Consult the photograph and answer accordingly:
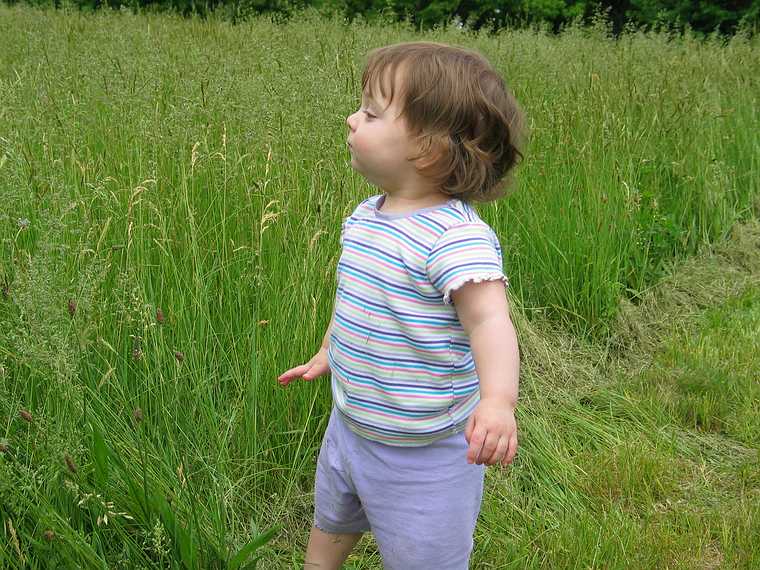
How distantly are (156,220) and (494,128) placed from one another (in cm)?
139

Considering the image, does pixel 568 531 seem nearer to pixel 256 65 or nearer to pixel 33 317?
pixel 33 317

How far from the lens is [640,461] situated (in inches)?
101

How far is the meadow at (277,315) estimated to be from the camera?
1748 millimetres

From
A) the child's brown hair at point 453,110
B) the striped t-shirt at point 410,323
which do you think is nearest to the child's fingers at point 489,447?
the striped t-shirt at point 410,323

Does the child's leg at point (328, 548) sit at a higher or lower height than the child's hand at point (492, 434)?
lower

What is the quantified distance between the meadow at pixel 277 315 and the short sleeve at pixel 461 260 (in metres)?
0.57

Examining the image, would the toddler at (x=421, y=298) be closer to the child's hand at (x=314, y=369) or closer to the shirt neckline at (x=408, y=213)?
the shirt neckline at (x=408, y=213)

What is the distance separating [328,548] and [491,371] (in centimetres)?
69

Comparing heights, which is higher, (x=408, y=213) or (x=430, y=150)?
(x=430, y=150)

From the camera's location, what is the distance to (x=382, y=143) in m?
1.54

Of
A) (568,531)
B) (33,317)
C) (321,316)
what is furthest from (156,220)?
(568,531)

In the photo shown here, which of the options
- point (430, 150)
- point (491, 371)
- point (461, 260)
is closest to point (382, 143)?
point (430, 150)

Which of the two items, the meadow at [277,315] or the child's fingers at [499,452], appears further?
the meadow at [277,315]

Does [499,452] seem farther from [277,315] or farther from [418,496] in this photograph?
[277,315]
